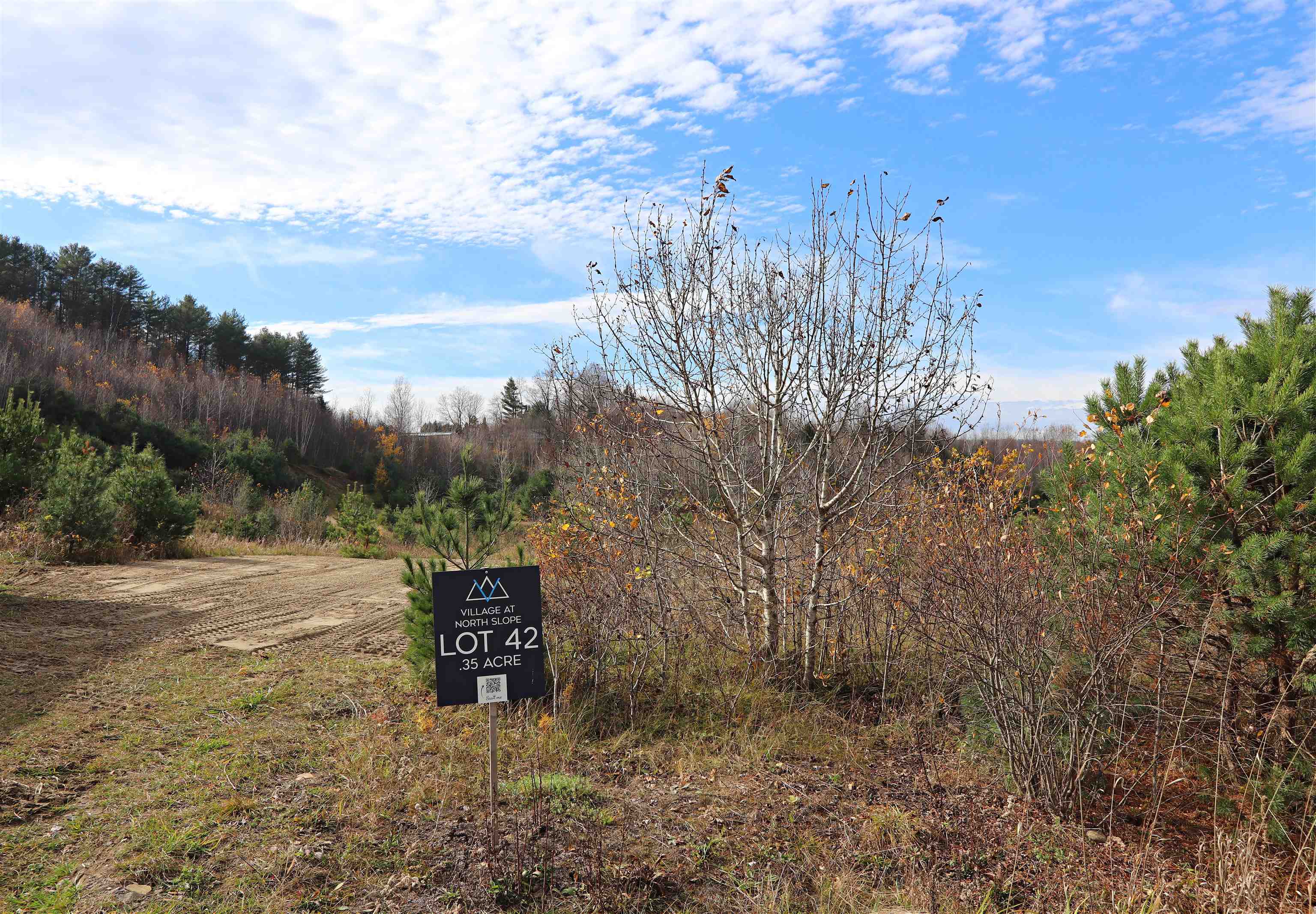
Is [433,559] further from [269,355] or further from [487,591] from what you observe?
[269,355]

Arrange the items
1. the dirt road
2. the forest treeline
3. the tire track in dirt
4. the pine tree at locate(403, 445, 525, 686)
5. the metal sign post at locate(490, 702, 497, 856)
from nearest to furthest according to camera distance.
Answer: the metal sign post at locate(490, 702, 497, 856), the pine tree at locate(403, 445, 525, 686), the dirt road, the tire track in dirt, the forest treeline

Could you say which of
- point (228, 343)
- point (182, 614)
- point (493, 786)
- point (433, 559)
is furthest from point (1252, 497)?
point (228, 343)

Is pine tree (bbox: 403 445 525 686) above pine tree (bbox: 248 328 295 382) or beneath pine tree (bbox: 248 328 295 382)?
beneath

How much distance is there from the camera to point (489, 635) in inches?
163

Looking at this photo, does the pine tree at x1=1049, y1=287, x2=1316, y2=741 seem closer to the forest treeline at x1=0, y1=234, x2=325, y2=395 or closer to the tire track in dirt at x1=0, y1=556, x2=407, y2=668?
the tire track in dirt at x1=0, y1=556, x2=407, y2=668

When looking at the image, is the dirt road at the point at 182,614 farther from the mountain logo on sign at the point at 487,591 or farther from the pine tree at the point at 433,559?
the mountain logo on sign at the point at 487,591

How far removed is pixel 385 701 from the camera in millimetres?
6262

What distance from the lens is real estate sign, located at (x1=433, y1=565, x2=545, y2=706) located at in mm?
4070

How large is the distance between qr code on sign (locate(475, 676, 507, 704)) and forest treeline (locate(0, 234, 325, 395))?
54.4 m

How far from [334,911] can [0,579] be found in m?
9.98

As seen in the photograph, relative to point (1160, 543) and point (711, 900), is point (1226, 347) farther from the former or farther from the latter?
point (711, 900)

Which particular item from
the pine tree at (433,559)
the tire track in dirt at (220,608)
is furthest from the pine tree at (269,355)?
the pine tree at (433,559)

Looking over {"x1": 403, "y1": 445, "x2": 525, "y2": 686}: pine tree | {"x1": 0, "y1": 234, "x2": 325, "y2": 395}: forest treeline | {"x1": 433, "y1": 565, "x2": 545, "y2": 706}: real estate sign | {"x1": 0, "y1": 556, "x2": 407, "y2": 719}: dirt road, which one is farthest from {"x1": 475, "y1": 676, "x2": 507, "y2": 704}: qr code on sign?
{"x1": 0, "y1": 234, "x2": 325, "y2": 395}: forest treeline

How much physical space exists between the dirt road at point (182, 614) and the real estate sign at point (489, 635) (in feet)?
13.4
